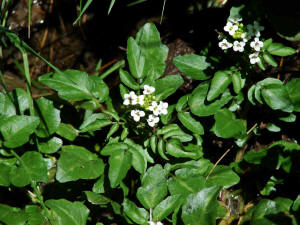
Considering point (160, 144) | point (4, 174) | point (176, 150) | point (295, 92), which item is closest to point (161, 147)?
point (160, 144)

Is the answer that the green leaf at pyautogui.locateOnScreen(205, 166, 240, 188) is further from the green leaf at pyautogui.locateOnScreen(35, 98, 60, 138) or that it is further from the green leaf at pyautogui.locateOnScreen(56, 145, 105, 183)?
the green leaf at pyautogui.locateOnScreen(35, 98, 60, 138)

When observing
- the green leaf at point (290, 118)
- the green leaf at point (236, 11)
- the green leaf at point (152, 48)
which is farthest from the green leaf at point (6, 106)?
the green leaf at point (290, 118)

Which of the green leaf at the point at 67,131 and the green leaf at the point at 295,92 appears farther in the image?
the green leaf at the point at 67,131

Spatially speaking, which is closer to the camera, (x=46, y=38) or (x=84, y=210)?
(x=84, y=210)

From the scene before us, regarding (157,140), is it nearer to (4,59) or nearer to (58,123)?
(58,123)

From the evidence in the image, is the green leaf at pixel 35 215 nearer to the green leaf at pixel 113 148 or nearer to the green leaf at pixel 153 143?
the green leaf at pixel 113 148

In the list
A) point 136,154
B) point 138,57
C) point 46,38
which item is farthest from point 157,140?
point 46,38
